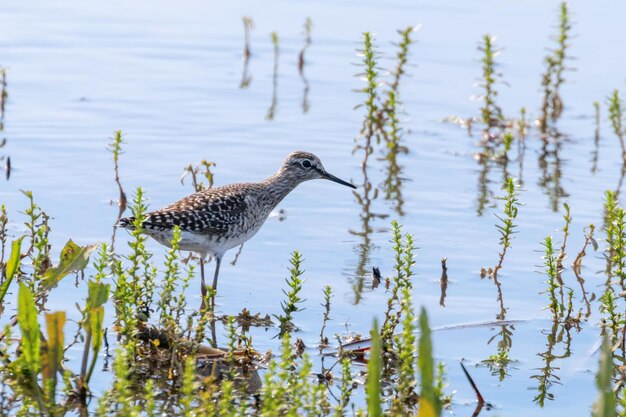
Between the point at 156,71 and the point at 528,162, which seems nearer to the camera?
the point at 528,162

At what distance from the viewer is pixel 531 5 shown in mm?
17938

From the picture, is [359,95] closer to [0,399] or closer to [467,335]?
[467,335]

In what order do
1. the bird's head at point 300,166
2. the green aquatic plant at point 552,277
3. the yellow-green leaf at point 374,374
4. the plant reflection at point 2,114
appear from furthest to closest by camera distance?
the plant reflection at point 2,114, the bird's head at point 300,166, the green aquatic plant at point 552,277, the yellow-green leaf at point 374,374

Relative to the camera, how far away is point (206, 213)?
9.05m

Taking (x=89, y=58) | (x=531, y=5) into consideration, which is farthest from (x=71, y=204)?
(x=531, y=5)

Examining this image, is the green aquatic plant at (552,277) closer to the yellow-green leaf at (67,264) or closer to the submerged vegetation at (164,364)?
the submerged vegetation at (164,364)

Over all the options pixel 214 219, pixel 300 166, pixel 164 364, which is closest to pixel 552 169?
pixel 300 166

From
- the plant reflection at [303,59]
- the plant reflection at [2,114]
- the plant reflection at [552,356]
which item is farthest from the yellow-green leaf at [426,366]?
the plant reflection at [303,59]

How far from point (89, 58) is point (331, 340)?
860cm

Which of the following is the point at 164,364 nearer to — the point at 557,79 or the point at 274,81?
the point at 557,79

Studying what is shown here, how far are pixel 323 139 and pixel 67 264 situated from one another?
20.4 feet

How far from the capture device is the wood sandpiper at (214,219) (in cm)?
862

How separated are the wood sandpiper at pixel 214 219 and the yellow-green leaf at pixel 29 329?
217 cm

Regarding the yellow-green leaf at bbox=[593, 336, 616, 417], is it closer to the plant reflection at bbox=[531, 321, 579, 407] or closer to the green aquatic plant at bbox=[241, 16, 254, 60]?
the plant reflection at bbox=[531, 321, 579, 407]
